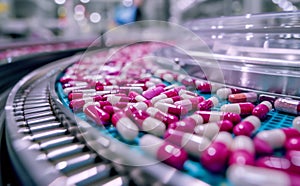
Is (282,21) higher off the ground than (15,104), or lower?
higher

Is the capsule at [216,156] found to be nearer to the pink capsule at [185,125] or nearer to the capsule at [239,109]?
the pink capsule at [185,125]

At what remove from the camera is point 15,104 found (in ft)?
4.68

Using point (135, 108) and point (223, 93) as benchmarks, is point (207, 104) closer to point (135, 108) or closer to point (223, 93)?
point (223, 93)

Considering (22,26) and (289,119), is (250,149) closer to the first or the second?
(289,119)

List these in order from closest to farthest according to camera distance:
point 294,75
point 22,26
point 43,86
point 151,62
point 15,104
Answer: point 294,75 → point 15,104 → point 43,86 → point 151,62 → point 22,26

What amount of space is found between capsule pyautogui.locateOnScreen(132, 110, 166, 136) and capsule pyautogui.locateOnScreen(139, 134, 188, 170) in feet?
0.36

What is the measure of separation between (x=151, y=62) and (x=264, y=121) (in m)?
1.78

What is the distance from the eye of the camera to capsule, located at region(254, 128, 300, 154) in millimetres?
771

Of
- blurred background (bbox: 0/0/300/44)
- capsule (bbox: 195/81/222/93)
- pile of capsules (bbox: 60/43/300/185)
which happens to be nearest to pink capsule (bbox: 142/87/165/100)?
pile of capsules (bbox: 60/43/300/185)

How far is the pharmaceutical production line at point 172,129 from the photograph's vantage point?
696 mm

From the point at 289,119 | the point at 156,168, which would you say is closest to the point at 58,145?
the point at 156,168

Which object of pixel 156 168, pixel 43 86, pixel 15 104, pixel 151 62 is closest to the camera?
pixel 156 168

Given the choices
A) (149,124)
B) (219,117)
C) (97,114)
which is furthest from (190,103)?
(97,114)

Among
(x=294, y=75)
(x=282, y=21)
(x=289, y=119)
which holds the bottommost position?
Answer: (x=289, y=119)
